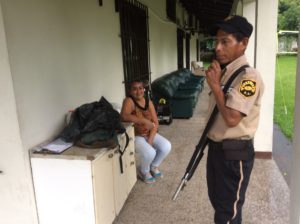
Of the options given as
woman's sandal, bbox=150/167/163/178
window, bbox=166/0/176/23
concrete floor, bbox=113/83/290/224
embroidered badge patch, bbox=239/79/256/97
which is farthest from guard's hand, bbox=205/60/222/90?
window, bbox=166/0/176/23

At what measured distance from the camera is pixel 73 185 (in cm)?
200

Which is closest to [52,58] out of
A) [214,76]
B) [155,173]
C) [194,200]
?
[214,76]

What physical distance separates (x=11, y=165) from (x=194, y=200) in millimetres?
1585

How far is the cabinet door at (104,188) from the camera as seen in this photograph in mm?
2006

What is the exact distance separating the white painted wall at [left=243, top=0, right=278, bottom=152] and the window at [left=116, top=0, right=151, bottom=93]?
68.0 inches

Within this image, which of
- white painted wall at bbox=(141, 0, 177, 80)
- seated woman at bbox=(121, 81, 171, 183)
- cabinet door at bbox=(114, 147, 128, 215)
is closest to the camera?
cabinet door at bbox=(114, 147, 128, 215)

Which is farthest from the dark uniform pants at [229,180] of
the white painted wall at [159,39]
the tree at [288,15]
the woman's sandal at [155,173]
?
the tree at [288,15]

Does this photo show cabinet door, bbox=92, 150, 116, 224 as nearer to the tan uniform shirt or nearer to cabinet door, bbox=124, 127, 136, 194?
cabinet door, bbox=124, 127, 136, 194

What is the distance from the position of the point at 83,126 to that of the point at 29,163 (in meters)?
0.46

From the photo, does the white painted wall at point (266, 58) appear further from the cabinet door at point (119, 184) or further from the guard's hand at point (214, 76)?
the guard's hand at point (214, 76)

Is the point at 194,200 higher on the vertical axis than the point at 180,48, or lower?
lower

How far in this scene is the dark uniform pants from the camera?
1627mm

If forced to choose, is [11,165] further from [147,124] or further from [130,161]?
[147,124]

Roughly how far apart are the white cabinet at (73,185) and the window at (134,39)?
229 centimetres
